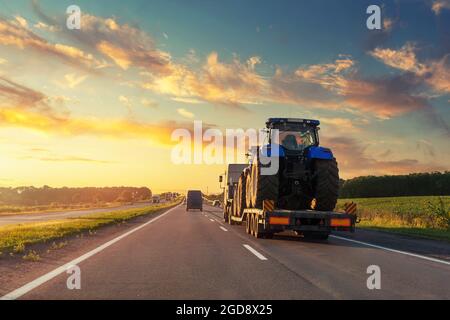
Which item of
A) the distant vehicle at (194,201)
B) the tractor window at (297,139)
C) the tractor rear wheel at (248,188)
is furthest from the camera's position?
the distant vehicle at (194,201)

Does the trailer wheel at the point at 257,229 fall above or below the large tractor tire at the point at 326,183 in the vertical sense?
below

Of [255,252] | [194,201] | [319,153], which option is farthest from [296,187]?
[194,201]

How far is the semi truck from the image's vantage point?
13.4 meters

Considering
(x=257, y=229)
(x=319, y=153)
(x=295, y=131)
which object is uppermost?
(x=295, y=131)

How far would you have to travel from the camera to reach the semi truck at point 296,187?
1342 centimetres

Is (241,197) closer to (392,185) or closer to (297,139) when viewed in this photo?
(297,139)

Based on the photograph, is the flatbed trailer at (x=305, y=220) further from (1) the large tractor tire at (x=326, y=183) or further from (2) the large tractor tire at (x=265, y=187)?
(1) the large tractor tire at (x=326, y=183)

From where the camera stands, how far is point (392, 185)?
98.0 meters

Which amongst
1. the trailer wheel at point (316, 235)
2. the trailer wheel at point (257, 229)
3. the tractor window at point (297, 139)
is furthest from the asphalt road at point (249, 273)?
the tractor window at point (297, 139)

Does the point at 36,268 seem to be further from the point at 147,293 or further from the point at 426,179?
the point at 426,179

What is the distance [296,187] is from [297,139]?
1.66 m
